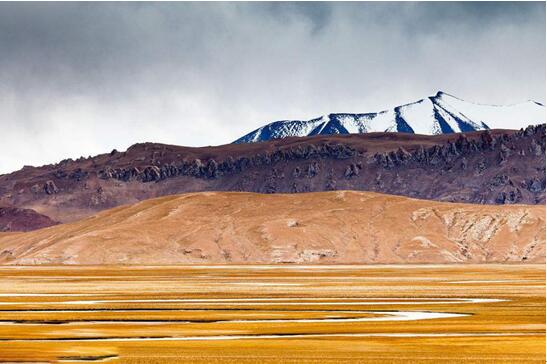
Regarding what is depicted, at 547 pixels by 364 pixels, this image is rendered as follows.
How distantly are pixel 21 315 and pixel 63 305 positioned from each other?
31.5 ft

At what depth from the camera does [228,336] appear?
54500 millimetres

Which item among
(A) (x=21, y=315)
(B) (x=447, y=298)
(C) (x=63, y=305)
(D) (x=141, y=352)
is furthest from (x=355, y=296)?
(D) (x=141, y=352)

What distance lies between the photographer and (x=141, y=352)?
47.4m

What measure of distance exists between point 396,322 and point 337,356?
16439mm

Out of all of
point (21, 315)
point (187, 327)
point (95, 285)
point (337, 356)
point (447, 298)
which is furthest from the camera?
point (95, 285)

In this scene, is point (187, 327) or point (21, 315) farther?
point (21, 315)

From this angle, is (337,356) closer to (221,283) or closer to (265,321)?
(265,321)

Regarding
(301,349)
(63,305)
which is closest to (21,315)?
(63,305)

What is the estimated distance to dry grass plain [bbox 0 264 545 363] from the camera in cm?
4656

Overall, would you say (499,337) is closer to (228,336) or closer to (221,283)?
(228,336)

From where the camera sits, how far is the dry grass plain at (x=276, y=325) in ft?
153

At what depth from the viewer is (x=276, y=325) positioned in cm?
6041

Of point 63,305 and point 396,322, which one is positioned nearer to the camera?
point 396,322

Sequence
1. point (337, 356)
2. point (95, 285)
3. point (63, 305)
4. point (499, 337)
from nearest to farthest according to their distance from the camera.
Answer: point (337, 356) < point (499, 337) < point (63, 305) < point (95, 285)
